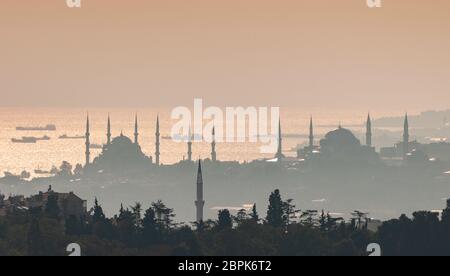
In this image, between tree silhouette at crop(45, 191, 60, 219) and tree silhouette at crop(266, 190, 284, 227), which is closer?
tree silhouette at crop(266, 190, 284, 227)

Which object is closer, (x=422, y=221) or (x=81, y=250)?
(x=81, y=250)

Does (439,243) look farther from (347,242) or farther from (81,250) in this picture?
(81,250)

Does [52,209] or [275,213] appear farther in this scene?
[52,209]

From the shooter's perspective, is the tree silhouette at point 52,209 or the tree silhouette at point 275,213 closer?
the tree silhouette at point 275,213

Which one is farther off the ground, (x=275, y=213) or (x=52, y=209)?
(x=52, y=209)
